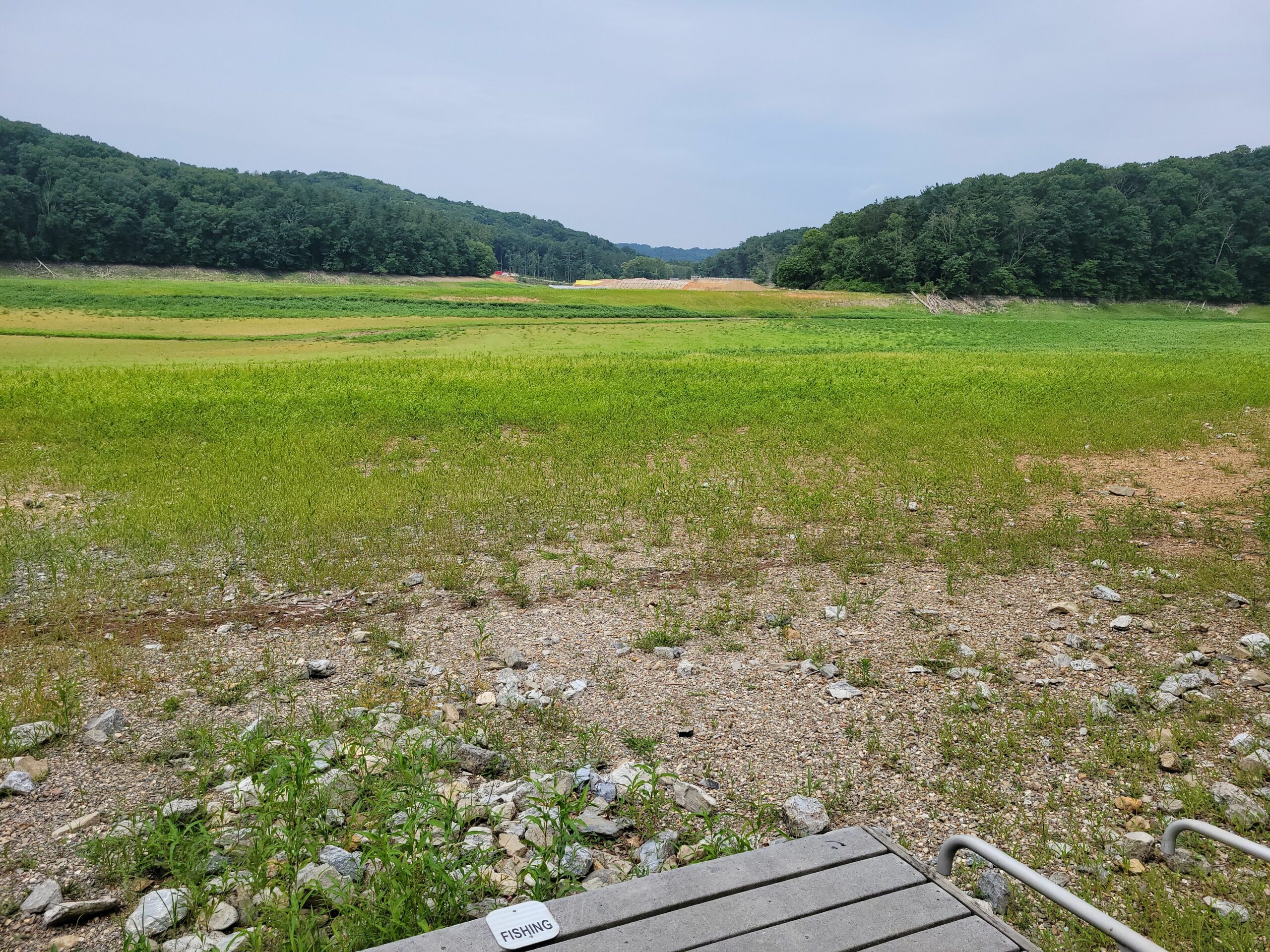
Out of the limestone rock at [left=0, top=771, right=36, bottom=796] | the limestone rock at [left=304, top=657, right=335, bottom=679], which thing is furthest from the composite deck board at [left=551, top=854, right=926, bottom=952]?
the limestone rock at [left=304, top=657, right=335, bottom=679]

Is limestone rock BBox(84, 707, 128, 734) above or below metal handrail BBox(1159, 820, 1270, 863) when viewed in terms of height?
below

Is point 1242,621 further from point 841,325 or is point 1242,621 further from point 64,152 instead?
point 64,152

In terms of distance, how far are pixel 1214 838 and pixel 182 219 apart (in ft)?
506

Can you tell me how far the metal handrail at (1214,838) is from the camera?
3361mm

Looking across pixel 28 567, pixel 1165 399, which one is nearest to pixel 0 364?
pixel 28 567

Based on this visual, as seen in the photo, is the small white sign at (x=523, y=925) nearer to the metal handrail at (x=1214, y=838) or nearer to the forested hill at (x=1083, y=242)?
the metal handrail at (x=1214, y=838)

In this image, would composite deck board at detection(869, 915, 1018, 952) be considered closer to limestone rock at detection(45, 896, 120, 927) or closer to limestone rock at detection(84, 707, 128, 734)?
limestone rock at detection(45, 896, 120, 927)

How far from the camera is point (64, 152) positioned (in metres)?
139

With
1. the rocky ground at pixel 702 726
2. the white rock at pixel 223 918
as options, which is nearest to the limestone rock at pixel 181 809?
the rocky ground at pixel 702 726

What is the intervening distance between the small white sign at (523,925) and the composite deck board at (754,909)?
7 cm

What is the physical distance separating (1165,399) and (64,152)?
174 metres

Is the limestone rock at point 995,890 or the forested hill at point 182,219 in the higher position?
the forested hill at point 182,219

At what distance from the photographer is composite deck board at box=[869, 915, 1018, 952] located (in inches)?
126

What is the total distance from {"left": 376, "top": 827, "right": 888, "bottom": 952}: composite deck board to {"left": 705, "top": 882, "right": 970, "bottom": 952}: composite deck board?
0.27 metres
